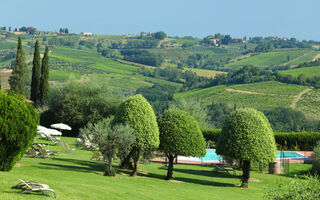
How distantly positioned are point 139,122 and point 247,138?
6714 millimetres

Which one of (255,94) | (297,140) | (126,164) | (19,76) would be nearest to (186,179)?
(126,164)

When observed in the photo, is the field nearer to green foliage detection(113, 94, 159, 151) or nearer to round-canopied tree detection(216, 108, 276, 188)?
round-canopied tree detection(216, 108, 276, 188)

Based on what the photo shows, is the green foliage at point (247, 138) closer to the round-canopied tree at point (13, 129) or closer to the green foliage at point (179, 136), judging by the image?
the green foliage at point (179, 136)

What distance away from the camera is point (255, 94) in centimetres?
11994

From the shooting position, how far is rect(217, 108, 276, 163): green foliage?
1013 inches

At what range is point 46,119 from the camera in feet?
168

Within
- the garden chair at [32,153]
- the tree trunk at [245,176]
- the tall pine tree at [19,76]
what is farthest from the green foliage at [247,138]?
the tall pine tree at [19,76]

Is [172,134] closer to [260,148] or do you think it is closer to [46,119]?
[260,148]

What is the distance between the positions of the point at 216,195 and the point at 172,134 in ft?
16.9

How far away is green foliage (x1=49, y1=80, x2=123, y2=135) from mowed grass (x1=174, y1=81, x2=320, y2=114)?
64530 millimetres

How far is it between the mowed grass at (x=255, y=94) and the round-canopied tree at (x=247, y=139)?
260 feet

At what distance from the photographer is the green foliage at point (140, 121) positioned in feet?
79.8

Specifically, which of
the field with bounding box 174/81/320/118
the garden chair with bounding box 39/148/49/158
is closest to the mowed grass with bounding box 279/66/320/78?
the field with bounding box 174/81/320/118

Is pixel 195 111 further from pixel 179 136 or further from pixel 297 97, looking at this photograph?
pixel 297 97
